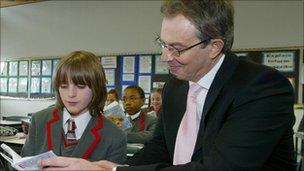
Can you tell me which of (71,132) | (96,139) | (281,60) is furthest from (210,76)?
(281,60)

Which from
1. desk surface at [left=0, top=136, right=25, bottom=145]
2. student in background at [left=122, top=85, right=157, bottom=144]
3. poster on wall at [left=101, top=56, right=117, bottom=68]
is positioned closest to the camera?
desk surface at [left=0, top=136, right=25, bottom=145]

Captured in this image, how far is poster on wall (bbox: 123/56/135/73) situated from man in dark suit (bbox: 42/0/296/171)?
509cm

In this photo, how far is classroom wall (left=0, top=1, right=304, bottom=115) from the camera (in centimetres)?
520

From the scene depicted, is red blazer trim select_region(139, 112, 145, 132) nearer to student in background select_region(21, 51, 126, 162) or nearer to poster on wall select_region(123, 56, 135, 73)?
student in background select_region(21, 51, 126, 162)

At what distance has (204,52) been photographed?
119 cm

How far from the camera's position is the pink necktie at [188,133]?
1.26 m

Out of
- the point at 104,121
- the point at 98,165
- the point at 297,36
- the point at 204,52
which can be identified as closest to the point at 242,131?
the point at 204,52

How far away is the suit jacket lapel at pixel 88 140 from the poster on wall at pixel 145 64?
448 cm

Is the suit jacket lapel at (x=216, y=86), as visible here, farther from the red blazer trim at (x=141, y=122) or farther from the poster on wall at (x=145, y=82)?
the poster on wall at (x=145, y=82)

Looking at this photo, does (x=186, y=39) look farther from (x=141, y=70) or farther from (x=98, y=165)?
(x=141, y=70)

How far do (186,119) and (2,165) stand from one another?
41.9 inches

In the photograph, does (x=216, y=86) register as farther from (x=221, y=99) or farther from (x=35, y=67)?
(x=35, y=67)

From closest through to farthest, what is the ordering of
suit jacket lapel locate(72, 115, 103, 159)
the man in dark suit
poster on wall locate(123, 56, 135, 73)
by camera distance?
the man in dark suit
suit jacket lapel locate(72, 115, 103, 159)
poster on wall locate(123, 56, 135, 73)

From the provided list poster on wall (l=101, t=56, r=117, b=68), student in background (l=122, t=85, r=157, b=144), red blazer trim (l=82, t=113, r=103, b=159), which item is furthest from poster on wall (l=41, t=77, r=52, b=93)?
red blazer trim (l=82, t=113, r=103, b=159)
